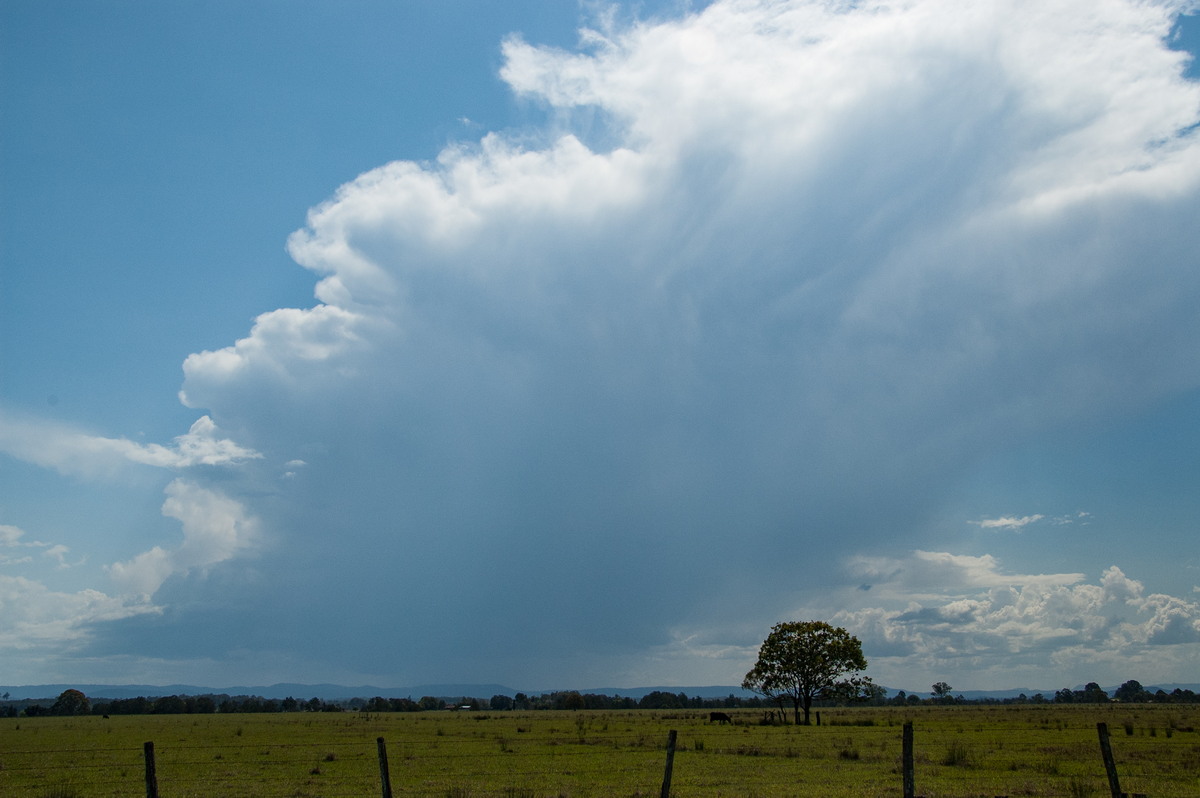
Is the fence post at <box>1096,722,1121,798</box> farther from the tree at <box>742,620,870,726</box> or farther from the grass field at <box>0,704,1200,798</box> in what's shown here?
the tree at <box>742,620,870,726</box>

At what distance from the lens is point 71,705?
159 meters

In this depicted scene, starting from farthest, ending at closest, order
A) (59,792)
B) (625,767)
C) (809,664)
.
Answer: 1. (809,664)
2. (625,767)
3. (59,792)

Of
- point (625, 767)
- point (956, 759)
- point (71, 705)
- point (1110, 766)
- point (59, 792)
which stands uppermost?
point (1110, 766)

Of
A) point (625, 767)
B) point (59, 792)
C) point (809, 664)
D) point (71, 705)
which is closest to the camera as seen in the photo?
point (59, 792)

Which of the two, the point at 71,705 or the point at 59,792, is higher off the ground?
the point at 59,792

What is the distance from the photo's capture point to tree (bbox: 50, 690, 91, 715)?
6048 inches

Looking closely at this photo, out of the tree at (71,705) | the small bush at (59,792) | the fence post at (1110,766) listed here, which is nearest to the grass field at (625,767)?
the small bush at (59,792)

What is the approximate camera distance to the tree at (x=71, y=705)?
154 m

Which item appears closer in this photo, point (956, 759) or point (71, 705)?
point (956, 759)

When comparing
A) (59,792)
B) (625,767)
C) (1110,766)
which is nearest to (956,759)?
(625,767)

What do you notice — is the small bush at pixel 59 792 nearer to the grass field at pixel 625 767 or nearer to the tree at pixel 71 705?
the grass field at pixel 625 767

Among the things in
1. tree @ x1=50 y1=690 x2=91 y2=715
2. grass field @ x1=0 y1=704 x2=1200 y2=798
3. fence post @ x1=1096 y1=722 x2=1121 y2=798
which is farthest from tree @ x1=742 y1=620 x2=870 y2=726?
tree @ x1=50 y1=690 x2=91 y2=715

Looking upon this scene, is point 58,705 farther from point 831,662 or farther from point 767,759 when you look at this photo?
point 767,759

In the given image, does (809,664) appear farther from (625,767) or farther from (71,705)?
(71,705)
